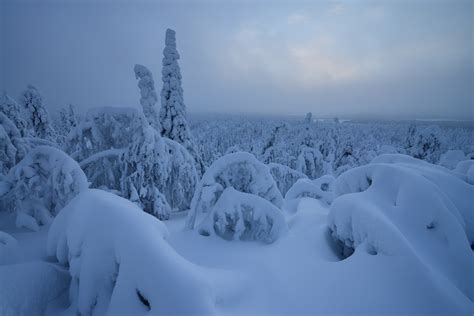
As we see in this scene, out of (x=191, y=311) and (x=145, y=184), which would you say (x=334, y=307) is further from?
(x=145, y=184)

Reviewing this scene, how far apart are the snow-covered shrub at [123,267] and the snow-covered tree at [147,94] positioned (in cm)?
1104

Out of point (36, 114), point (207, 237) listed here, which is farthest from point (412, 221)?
point (36, 114)

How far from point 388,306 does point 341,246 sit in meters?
2.08

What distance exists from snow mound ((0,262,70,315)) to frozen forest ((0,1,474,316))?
0.6 inches

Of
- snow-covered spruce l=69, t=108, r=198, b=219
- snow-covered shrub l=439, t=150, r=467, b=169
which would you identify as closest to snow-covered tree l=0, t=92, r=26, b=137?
snow-covered spruce l=69, t=108, r=198, b=219

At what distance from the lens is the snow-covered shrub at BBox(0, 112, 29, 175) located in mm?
8867

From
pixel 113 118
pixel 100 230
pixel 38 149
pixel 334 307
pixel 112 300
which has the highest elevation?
pixel 113 118

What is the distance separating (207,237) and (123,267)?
3413mm

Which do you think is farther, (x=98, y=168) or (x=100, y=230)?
(x=98, y=168)

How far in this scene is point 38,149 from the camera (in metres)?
6.55

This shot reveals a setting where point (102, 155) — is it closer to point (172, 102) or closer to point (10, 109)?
point (172, 102)

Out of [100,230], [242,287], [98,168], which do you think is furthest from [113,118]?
[242,287]

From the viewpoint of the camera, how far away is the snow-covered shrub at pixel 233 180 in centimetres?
712

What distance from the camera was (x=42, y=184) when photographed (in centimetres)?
665
